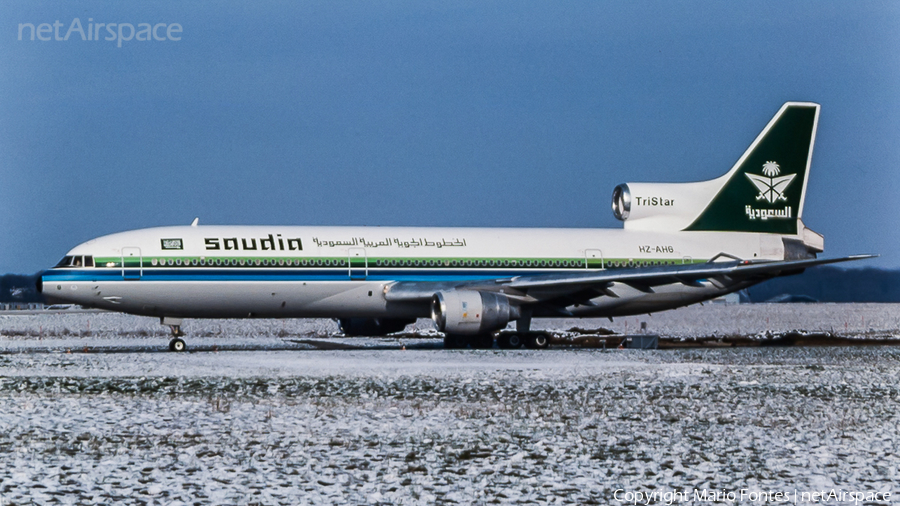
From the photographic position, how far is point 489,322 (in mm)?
28422

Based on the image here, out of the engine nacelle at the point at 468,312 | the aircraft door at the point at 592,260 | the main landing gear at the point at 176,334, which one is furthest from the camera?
the aircraft door at the point at 592,260

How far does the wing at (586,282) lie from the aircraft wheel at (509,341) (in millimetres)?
1085

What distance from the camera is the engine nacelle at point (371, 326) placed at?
32.3 metres

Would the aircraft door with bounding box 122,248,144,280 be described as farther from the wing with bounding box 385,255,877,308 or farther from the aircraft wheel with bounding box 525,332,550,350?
the aircraft wheel with bounding box 525,332,550,350

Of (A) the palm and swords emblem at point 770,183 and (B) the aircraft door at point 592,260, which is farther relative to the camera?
(A) the palm and swords emblem at point 770,183

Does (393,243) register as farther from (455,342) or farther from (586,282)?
(586,282)

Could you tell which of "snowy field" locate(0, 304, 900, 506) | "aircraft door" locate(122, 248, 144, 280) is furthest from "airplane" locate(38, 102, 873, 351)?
"snowy field" locate(0, 304, 900, 506)

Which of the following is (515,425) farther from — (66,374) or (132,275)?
(132,275)

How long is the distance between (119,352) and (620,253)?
14795mm

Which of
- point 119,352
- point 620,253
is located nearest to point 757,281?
point 620,253

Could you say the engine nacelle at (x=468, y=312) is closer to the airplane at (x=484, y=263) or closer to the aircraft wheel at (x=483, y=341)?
the airplane at (x=484, y=263)

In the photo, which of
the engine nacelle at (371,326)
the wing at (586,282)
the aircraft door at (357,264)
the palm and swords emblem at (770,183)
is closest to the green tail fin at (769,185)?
the palm and swords emblem at (770,183)

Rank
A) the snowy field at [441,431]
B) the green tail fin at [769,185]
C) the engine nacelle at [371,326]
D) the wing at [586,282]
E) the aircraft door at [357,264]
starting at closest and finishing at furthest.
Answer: the snowy field at [441,431] → the wing at [586,282] → the aircraft door at [357,264] → the engine nacelle at [371,326] → the green tail fin at [769,185]

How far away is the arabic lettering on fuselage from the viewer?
1176 inches
